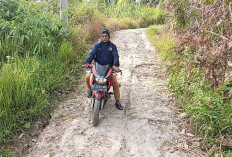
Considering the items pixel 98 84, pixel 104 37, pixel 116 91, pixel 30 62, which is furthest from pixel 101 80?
pixel 30 62

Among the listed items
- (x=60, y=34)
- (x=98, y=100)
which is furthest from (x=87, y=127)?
(x=60, y=34)

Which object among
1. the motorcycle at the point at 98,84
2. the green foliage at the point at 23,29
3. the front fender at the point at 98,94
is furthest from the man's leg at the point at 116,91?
the green foliage at the point at 23,29

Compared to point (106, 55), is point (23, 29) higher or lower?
higher

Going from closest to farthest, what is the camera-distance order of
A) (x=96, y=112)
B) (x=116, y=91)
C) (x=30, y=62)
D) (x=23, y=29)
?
(x=96, y=112) < (x=116, y=91) < (x=30, y=62) < (x=23, y=29)

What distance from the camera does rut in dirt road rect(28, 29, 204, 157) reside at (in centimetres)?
306

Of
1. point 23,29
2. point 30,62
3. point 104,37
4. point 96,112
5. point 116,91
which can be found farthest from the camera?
point 23,29

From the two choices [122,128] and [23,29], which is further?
[23,29]

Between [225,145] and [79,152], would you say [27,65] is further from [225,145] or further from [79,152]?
[225,145]

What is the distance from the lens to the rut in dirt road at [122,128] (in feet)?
10.1

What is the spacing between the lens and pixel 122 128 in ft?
11.7

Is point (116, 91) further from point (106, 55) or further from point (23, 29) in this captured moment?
point (23, 29)

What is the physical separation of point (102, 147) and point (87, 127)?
22.1 inches

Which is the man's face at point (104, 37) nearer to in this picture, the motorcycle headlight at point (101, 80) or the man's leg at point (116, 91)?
the man's leg at point (116, 91)

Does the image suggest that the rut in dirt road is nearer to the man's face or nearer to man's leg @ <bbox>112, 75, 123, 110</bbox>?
man's leg @ <bbox>112, 75, 123, 110</bbox>
